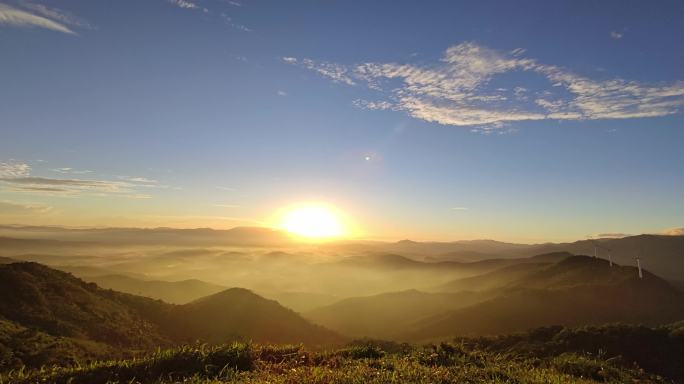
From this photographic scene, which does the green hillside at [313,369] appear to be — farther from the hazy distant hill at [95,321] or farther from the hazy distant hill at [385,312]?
the hazy distant hill at [385,312]

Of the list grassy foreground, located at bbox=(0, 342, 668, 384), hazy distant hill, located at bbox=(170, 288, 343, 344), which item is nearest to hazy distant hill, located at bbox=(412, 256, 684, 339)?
hazy distant hill, located at bbox=(170, 288, 343, 344)

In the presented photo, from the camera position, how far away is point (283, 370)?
12211 millimetres

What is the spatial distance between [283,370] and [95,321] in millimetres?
57595

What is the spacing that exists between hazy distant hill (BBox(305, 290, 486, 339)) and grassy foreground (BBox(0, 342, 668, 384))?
129039 mm

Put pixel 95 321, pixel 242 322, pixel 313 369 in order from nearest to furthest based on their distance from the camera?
1. pixel 313 369
2. pixel 95 321
3. pixel 242 322

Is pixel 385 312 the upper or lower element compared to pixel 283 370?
lower

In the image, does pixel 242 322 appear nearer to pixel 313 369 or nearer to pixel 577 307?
pixel 577 307

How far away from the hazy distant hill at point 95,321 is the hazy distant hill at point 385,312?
190ft

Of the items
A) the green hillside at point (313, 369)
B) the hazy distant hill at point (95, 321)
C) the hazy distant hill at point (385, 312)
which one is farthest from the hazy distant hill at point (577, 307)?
the green hillside at point (313, 369)

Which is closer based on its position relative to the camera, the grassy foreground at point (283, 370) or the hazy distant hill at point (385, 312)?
the grassy foreground at point (283, 370)

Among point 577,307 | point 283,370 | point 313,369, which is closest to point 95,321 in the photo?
point 283,370

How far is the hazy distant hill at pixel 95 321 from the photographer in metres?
36.7

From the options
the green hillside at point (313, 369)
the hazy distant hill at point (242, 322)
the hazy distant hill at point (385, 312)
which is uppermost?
the green hillside at point (313, 369)

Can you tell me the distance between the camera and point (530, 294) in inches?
4796
